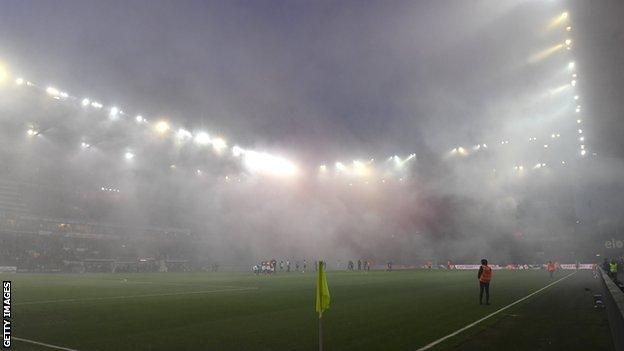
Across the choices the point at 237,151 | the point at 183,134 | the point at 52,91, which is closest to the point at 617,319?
the point at 52,91

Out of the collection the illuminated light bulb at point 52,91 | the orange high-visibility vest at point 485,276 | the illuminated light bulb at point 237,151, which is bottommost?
the orange high-visibility vest at point 485,276

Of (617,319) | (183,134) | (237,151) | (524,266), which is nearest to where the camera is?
(617,319)

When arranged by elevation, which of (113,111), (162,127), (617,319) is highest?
(113,111)

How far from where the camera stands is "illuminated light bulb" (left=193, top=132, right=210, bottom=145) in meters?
49.1

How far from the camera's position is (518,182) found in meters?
51.1

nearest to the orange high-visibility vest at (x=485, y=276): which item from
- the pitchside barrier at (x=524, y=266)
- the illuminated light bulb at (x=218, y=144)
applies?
the illuminated light bulb at (x=218, y=144)

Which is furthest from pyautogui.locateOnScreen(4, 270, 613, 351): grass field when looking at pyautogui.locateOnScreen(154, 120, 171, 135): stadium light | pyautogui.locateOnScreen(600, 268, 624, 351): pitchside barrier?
pyautogui.locateOnScreen(154, 120, 171, 135): stadium light

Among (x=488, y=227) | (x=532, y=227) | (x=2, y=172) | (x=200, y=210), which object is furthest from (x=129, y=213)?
(x=532, y=227)

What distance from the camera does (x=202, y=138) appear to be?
49656mm

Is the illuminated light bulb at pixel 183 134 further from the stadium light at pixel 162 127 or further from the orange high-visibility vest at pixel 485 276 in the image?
the orange high-visibility vest at pixel 485 276

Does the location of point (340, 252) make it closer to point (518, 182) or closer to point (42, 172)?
point (518, 182)

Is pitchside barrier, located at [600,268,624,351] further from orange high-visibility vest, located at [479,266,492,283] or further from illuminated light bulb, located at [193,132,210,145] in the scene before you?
illuminated light bulb, located at [193,132,210,145]

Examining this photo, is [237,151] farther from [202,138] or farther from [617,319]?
[617,319]

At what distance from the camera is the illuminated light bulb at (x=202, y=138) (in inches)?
1933
